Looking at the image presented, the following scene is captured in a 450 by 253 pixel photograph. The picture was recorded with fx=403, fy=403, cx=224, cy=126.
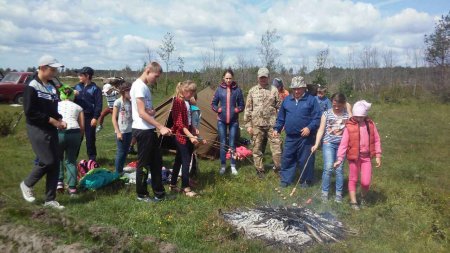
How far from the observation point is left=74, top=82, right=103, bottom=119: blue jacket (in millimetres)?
7039

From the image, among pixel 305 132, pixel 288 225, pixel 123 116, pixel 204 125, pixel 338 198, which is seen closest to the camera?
pixel 288 225

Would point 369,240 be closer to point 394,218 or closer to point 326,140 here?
point 394,218

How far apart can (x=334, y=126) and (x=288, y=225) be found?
1998mm

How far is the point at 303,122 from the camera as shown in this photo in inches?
252

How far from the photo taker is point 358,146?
18.6 feet

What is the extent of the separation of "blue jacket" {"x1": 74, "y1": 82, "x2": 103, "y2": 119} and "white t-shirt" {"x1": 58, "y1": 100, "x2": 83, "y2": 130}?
124 cm

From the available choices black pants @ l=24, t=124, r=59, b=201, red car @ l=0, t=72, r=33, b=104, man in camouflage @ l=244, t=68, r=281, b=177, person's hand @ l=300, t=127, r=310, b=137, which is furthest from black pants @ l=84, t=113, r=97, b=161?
red car @ l=0, t=72, r=33, b=104

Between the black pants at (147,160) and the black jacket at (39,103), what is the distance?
1051 millimetres

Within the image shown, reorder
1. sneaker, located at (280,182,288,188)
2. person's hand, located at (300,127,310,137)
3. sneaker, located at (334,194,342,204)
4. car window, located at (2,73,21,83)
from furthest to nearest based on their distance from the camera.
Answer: car window, located at (2,73,21,83), sneaker, located at (280,182,288,188), person's hand, located at (300,127,310,137), sneaker, located at (334,194,342,204)

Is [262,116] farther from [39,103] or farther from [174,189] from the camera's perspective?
[39,103]

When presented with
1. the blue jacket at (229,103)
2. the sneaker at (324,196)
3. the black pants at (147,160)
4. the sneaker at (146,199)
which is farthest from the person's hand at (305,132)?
the sneaker at (146,199)

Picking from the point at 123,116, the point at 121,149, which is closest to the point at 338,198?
the point at 121,149

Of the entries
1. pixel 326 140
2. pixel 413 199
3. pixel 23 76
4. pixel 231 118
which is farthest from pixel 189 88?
pixel 23 76

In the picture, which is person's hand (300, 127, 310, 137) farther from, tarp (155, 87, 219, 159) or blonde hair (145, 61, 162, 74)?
blonde hair (145, 61, 162, 74)
